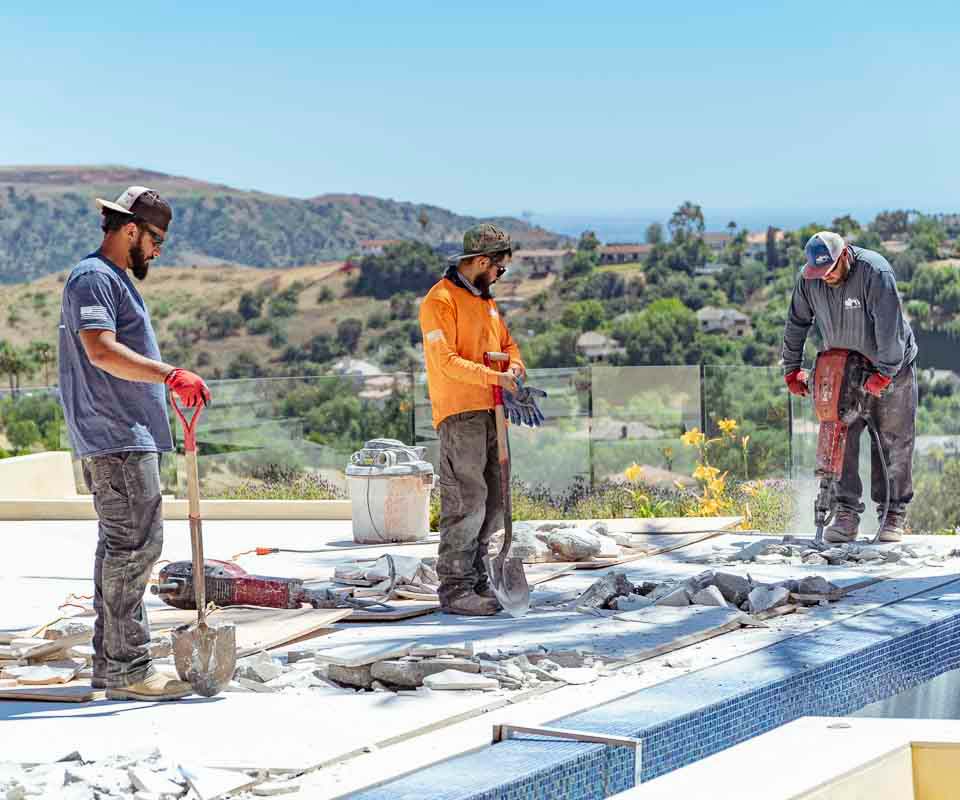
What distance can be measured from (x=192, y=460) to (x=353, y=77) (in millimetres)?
112410

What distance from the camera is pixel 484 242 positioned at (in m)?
6.53

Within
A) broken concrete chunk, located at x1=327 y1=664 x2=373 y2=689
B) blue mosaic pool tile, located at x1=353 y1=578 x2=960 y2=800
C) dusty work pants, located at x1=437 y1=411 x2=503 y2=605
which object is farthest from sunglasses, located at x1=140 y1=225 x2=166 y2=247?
blue mosaic pool tile, located at x1=353 y1=578 x2=960 y2=800

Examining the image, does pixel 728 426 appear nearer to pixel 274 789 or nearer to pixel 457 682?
pixel 457 682

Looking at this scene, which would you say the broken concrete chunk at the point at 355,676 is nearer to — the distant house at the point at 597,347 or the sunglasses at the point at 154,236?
the sunglasses at the point at 154,236

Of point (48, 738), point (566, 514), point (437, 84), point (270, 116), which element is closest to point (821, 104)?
point (437, 84)

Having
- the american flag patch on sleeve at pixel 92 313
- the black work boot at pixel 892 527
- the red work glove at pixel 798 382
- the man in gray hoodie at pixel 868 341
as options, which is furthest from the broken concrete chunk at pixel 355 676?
the red work glove at pixel 798 382

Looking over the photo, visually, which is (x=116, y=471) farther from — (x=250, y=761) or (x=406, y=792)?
(x=406, y=792)

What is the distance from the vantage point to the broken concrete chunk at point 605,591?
652 centimetres

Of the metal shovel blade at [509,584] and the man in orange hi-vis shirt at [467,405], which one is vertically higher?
the man in orange hi-vis shirt at [467,405]

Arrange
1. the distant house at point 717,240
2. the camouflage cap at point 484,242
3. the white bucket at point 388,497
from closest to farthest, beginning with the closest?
the camouflage cap at point 484,242 → the white bucket at point 388,497 → the distant house at point 717,240

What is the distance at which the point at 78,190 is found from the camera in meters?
104

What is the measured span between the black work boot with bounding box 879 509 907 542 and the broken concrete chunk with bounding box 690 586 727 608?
204cm

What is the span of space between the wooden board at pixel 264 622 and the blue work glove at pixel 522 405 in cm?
109

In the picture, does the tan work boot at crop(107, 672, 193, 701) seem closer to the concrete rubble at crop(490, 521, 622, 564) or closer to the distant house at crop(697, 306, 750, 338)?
the concrete rubble at crop(490, 521, 622, 564)
